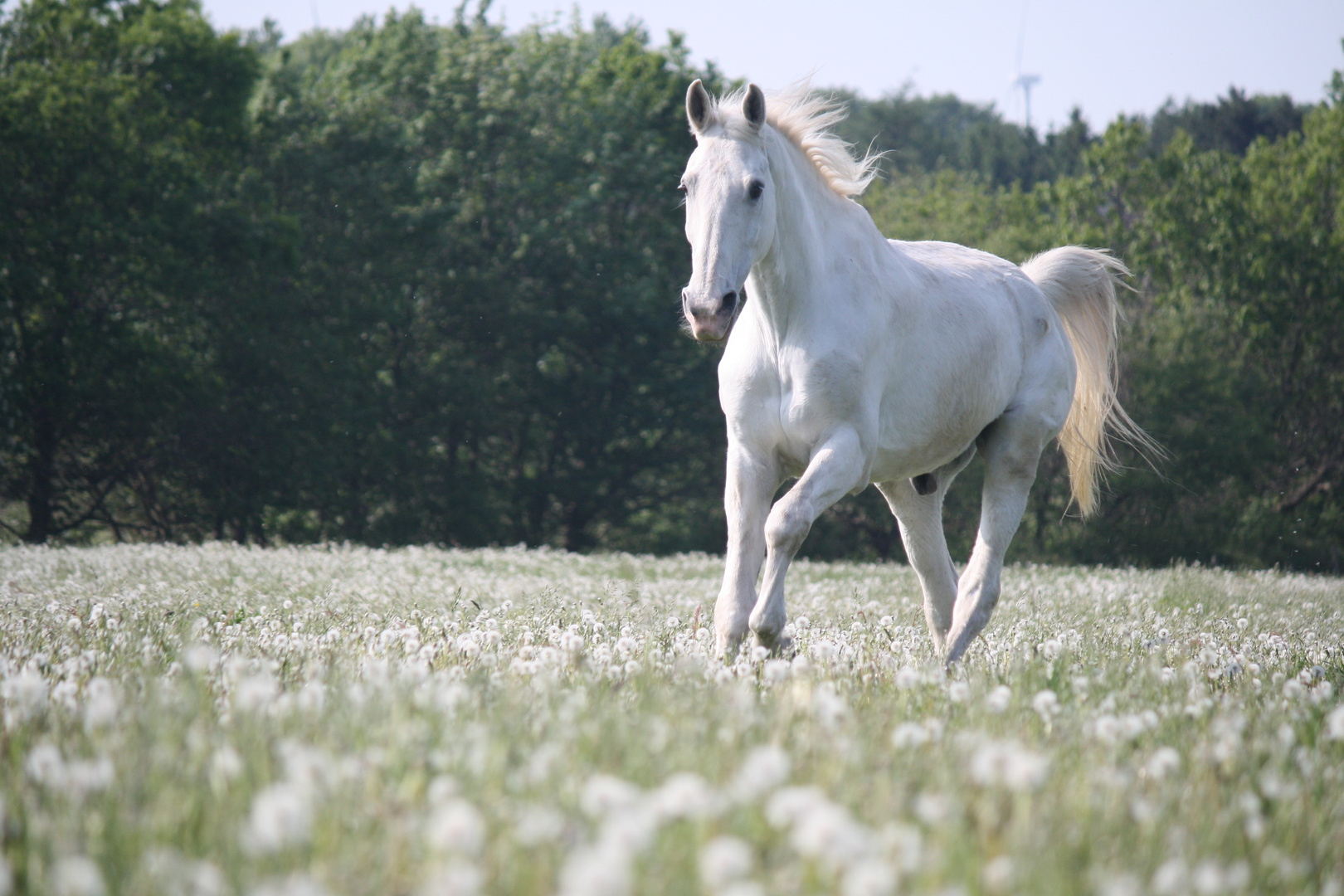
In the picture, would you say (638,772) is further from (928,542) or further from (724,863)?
(928,542)

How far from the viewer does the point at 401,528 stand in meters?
31.3

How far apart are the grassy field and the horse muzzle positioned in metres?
1.45

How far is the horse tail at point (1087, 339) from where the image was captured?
336 inches

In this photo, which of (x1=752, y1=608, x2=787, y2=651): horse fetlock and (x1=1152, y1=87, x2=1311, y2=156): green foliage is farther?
(x1=1152, y1=87, x2=1311, y2=156): green foliage

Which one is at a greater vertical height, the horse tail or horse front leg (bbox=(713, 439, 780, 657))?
the horse tail

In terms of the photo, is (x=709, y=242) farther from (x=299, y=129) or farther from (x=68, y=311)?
(x=299, y=129)

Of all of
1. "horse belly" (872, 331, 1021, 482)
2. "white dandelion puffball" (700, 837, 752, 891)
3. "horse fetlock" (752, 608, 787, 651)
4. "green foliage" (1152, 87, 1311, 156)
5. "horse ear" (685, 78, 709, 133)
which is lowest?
"horse fetlock" (752, 608, 787, 651)

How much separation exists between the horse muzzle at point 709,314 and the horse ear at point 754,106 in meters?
1.06

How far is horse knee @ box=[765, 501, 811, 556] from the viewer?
5.40 metres

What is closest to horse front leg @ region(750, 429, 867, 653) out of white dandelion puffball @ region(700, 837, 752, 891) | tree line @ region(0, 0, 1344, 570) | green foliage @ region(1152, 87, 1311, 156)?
white dandelion puffball @ region(700, 837, 752, 891)

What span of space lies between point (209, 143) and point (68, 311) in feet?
22.6

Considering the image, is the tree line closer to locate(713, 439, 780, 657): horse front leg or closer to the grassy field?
locate(713, 439, 780, 657): horse front leg

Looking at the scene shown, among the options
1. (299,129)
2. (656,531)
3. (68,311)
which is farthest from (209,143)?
(656,531)

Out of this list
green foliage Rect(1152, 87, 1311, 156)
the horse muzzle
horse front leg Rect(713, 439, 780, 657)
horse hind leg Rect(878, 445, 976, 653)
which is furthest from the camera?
green foliage Rect(1152, 87, 1311, 156)
